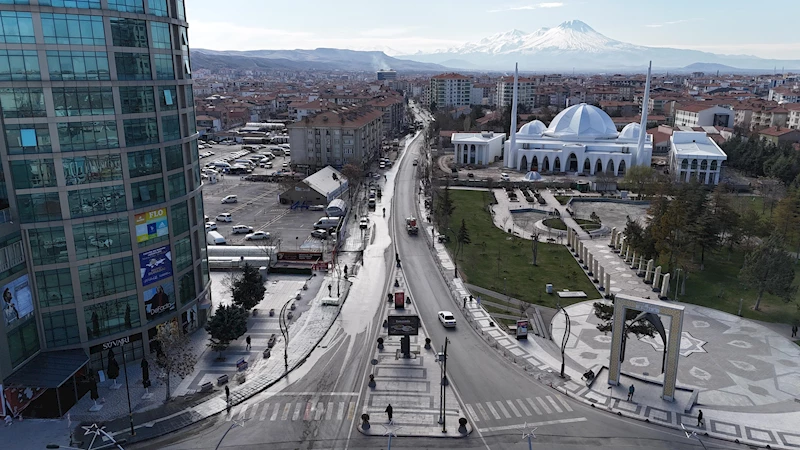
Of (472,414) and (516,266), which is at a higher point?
(472,414)

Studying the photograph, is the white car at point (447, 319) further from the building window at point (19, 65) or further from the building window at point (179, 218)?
the building window at point (19, 65)

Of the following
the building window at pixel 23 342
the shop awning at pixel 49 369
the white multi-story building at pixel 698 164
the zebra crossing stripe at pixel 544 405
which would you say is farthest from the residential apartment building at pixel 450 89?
the building window at pixel 23 342

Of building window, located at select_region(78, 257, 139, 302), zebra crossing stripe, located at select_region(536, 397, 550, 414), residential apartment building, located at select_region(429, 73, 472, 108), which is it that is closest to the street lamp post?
building window, located at select_region(78, 257, 139, 302)

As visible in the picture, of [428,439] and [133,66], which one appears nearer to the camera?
Answer: [428,439]

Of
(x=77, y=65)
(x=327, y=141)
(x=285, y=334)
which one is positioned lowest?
(x=285, y=334)

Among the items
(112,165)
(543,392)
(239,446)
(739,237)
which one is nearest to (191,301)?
(112,165)

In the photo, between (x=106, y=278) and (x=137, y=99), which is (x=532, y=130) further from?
(x=106, y=278)

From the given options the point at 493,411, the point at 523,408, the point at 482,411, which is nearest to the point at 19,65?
the point at 482,411
